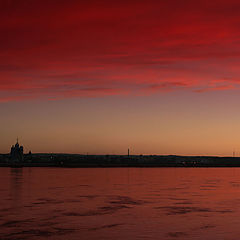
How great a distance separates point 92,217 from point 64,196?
20234 millimetres

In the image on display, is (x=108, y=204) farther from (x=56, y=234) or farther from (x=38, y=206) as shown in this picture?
(x=56, y=234)

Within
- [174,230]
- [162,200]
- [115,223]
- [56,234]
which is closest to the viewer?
[56,234]

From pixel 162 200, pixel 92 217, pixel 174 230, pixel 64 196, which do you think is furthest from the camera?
pixel 64 196

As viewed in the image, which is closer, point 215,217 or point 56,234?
point 56,234

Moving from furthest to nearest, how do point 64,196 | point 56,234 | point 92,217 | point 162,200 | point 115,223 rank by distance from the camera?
1. point 64,196
2. point 162,200
3. point 92,217
4. point 115,223
5. point 56,234

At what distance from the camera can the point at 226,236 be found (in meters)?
31.6

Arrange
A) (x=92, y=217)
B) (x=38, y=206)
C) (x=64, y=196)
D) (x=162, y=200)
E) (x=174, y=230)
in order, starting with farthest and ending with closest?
(x=64, y=196)
(x=162, y=200)
(x=38, y=206)
(x=92, y=217)
(x=174, y=230)

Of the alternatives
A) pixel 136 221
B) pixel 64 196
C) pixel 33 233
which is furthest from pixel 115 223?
pixel 64 196

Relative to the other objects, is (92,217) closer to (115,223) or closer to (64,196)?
(115,223)

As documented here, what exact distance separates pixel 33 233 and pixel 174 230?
10.1 m

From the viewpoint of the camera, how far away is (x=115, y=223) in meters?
36.7

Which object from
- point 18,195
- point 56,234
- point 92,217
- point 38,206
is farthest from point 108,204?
point 56,234

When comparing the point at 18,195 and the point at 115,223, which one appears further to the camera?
the point at 18,195

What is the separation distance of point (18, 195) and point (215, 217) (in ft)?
94.0
